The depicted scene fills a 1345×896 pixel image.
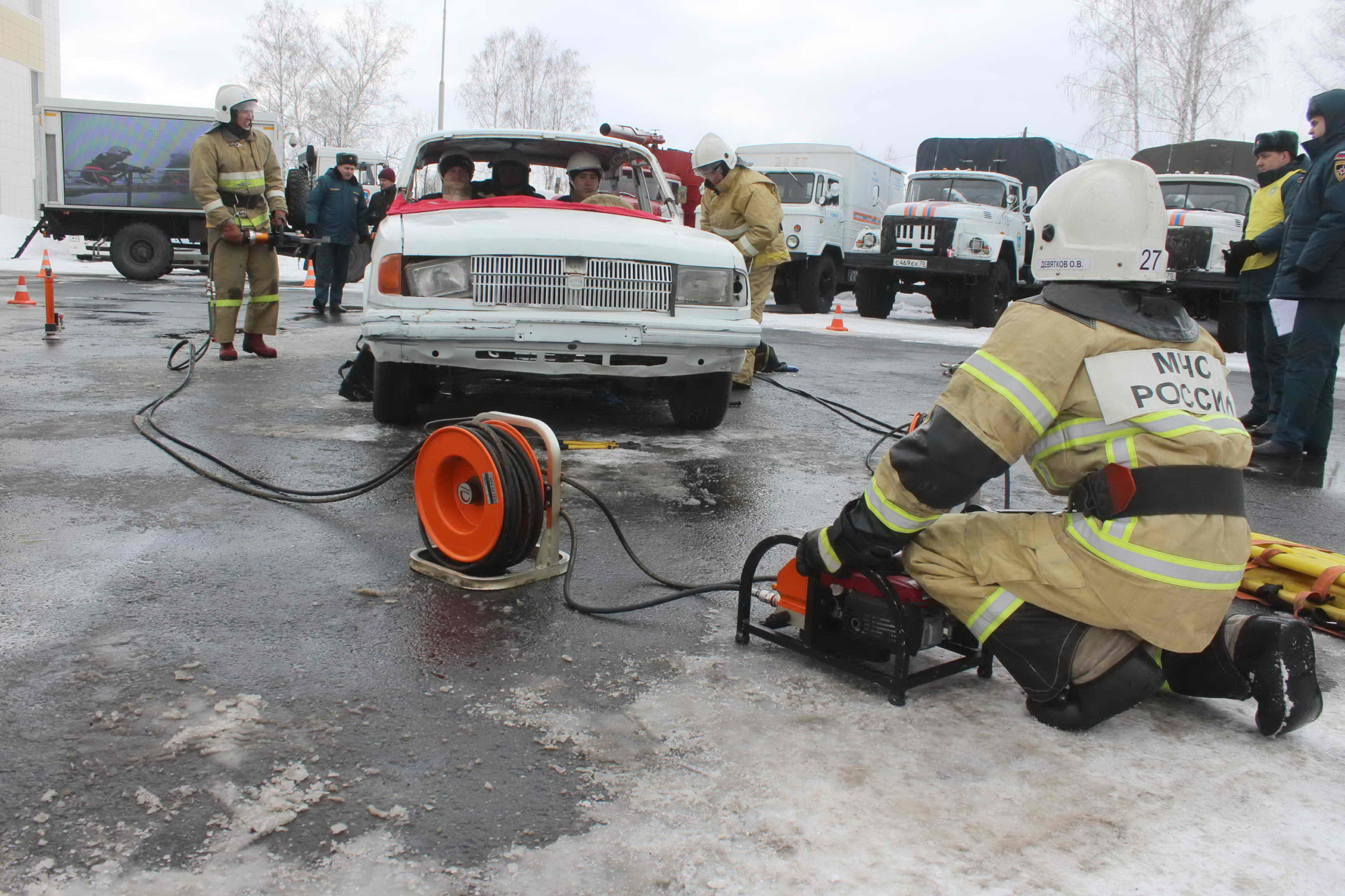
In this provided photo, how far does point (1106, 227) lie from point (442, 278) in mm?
3480

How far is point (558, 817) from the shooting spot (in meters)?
2.05

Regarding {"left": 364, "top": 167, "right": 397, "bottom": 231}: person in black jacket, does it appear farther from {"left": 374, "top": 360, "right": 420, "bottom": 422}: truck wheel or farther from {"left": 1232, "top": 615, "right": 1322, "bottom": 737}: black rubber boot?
{"left": 1232, "top": 615, "right": 1322, "bottom": 737}: black rubber boot

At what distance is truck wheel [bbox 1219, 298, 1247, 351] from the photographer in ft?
48.9

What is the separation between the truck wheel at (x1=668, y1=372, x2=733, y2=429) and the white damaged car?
99 millimetres

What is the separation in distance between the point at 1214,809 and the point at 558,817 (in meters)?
1.32

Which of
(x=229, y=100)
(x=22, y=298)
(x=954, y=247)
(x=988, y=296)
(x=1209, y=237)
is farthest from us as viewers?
(x=988, y=296)

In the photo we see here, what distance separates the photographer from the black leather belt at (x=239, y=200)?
7895 millimetres

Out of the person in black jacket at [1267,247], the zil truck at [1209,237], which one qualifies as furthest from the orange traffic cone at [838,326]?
the person in black jacket at [1267,247]

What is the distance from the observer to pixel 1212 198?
53.3 feet

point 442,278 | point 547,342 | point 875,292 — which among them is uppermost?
point 875,292

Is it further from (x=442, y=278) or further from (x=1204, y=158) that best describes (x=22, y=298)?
(x=1204, y=158)

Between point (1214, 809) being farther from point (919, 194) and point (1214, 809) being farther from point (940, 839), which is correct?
point (919, 194)

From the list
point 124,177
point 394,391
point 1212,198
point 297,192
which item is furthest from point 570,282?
point 124,177

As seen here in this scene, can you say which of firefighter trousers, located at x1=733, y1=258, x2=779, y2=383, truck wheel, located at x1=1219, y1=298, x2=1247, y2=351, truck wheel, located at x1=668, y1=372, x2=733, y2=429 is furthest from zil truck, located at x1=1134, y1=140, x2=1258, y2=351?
truck wheel, located at x1=668, y1=372, x2=733, y2=429
